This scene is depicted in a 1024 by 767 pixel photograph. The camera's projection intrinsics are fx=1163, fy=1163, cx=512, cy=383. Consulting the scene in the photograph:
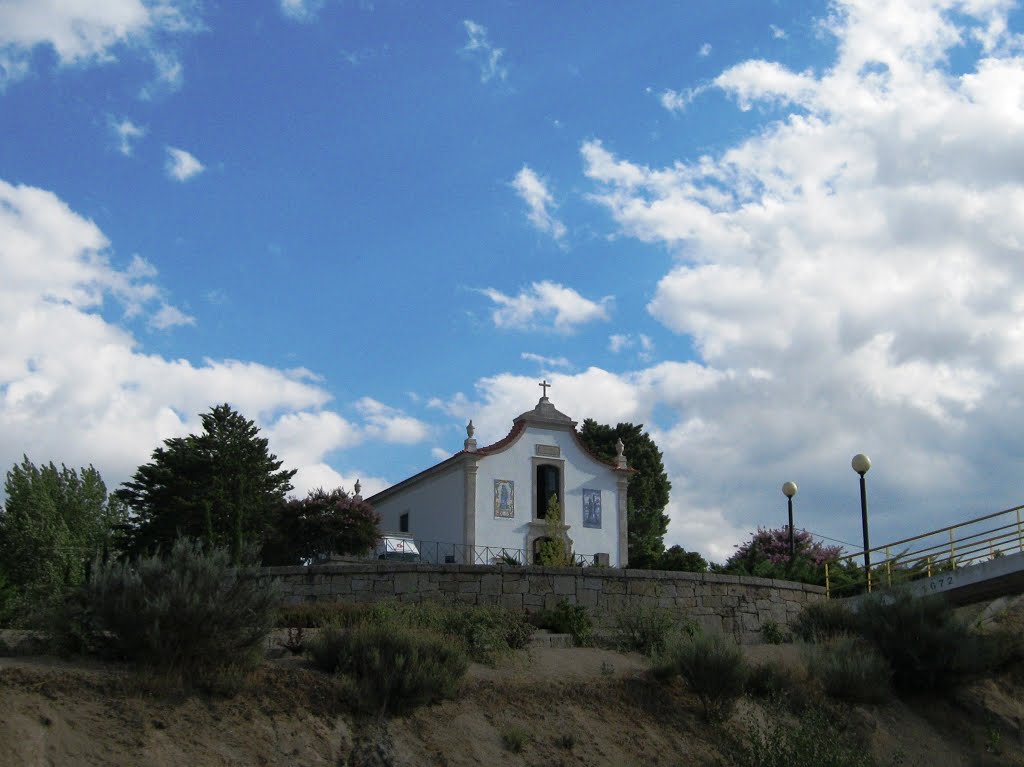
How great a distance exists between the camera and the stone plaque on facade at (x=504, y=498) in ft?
116

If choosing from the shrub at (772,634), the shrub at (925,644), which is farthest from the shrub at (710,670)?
the shrub at (772,634)

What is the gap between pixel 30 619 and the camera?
15.9 m

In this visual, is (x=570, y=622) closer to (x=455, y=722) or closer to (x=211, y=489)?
(x=455, y=722)

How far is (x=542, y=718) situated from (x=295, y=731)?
156 inches

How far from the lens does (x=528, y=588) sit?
22.5 metres

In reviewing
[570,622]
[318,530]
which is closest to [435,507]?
[318,530]

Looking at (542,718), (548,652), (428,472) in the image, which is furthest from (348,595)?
(428,472)

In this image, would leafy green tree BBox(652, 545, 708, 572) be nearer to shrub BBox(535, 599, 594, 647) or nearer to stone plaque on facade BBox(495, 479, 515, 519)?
stone plaque on facade BBox(495, 479, 515, 519)

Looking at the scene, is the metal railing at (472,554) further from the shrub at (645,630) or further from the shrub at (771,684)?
the shrub at (771,684)

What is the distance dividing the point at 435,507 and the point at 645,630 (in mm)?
16500

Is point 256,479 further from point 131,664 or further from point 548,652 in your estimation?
point 131,664

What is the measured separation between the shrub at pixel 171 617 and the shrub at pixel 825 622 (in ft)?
39.0

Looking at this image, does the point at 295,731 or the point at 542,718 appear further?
the point at 542,718

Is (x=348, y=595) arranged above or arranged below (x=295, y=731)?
above
